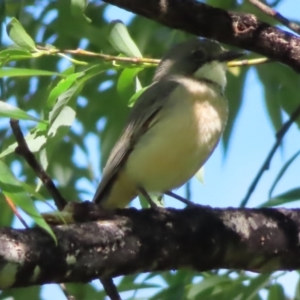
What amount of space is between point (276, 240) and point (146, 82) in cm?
129

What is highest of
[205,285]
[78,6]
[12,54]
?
[78,6]

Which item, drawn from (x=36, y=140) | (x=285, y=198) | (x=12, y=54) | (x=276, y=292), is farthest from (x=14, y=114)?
(x=276, y=292)

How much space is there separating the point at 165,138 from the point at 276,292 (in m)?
0.76

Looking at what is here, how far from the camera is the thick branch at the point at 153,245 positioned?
5.67 feet

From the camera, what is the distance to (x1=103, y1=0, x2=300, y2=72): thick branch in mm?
2176

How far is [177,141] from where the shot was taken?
3.09 meters

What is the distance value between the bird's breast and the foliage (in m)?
0.11

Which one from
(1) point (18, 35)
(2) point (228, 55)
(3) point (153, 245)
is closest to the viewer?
(3) point (153, 245)

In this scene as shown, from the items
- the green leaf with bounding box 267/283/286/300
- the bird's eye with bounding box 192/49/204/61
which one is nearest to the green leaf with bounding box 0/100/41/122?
the green leaf with bounding box 267/283/286/300

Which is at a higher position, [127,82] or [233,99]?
[127,82]

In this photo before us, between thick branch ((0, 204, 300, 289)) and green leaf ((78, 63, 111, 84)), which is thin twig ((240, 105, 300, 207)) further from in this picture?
green leaf ((78, 63, 111, 84))

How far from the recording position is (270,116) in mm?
3170

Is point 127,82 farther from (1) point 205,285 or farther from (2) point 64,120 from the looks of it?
(1) point 205,285

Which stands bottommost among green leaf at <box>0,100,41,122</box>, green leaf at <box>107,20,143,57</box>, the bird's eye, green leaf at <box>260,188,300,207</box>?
green leaf at <box>260,188,300,207</box>
